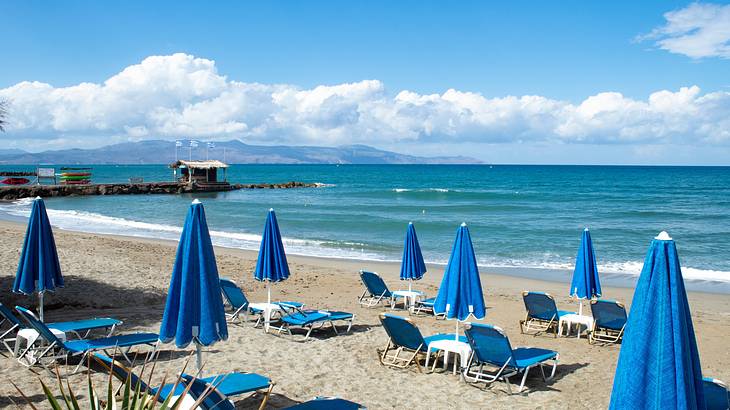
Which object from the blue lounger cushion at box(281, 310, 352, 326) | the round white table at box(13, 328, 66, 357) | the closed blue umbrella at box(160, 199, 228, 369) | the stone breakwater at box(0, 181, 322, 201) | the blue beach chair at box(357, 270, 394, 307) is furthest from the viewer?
the stone breakwater at box(0, 181, 322, 201)

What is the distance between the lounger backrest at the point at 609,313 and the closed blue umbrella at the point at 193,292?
6.89m

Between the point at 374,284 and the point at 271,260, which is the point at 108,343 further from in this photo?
the point at 374,284

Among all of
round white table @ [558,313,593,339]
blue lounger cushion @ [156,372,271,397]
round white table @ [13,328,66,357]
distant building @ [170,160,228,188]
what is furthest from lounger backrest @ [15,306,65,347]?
distant building @ [170,160,228,188]

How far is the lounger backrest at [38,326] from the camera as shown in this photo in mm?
7191

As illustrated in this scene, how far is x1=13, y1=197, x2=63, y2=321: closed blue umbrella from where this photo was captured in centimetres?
821

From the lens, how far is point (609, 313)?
10.1 meters

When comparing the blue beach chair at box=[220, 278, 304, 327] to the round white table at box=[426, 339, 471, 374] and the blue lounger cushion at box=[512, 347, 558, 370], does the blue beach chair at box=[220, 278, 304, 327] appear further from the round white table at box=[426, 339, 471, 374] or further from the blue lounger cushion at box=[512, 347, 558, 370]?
the blue lounger cushion at box=[512, 347, 558, 370]

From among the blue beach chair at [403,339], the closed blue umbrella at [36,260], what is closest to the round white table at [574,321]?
the blue beach chair at [403,339]

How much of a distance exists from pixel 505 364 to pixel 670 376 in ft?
13.3

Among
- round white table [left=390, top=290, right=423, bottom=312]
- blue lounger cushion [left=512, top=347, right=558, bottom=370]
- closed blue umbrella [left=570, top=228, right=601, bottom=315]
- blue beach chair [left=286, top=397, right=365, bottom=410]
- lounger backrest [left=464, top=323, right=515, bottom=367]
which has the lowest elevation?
round white table [left=390, top=290, right=423, bottom=312]

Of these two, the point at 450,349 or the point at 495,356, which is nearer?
the point at 495,356

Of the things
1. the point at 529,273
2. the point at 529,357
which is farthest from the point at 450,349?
the point at 529,273

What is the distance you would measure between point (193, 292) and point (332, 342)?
4255 millimetres

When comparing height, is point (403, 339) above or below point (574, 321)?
above
